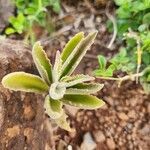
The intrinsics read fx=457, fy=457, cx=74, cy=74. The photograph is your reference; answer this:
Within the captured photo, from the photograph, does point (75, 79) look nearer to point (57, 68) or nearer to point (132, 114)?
point (57, 68)

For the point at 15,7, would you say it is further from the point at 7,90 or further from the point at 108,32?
the point at 7,90

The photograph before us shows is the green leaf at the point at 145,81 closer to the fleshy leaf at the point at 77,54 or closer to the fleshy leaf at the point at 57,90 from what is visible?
the fleshy leaf at the point at 77,54

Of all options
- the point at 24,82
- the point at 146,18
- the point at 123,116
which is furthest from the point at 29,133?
the point at 146,18

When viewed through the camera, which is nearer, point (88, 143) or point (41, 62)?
point (41, 62)

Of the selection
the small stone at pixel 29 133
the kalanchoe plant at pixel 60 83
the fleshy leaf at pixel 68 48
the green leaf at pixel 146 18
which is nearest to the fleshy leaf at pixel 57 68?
the kalanchoe plant at pixel 60 83

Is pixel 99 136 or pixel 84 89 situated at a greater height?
pixel 84 89

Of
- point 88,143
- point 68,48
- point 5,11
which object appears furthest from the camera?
point 5,11

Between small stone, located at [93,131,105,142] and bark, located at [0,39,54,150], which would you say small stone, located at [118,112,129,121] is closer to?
small stone, located at [93,131,105,142]
